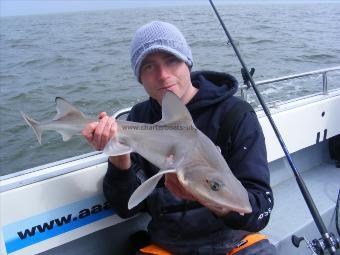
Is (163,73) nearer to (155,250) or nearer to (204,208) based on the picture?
(204,208)

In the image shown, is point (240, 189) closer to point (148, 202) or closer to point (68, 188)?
point (148, 202)

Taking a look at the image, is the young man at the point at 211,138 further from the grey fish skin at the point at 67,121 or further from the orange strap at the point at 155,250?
the grey fish skin at the point at 67,121

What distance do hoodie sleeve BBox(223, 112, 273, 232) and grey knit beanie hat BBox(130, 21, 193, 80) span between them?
1.73ft

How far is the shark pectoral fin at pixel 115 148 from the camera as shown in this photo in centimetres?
191

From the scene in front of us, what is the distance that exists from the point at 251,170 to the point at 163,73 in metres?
0.72

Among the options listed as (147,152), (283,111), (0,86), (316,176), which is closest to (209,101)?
(147,152)

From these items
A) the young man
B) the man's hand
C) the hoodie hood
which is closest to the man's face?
the young man

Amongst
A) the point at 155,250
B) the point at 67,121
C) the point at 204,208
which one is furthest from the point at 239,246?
the point at 67,121

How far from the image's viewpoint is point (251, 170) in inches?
84.5

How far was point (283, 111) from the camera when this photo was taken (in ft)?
12.7

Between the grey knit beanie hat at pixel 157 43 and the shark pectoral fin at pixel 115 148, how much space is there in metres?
0.58

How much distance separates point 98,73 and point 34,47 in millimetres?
6898

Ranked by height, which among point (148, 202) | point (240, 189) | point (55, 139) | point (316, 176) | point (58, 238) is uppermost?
point (240, 189)

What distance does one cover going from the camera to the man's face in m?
2.30
